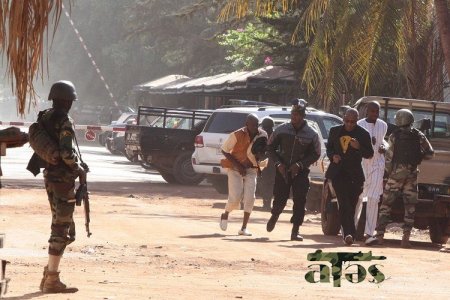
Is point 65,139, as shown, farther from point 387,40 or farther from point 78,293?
point 387,40

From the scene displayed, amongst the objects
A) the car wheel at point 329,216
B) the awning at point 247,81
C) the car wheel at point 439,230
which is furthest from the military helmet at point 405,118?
the awning at point 247,81

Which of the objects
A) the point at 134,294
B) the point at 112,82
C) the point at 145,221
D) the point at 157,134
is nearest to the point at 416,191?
the point at 145,221

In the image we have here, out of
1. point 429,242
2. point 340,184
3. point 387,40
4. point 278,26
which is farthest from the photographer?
point 278,26

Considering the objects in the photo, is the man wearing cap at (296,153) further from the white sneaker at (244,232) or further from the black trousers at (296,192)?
the white sneaker at (244,232)

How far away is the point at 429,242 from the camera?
19594 mm

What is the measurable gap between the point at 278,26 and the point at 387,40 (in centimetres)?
902

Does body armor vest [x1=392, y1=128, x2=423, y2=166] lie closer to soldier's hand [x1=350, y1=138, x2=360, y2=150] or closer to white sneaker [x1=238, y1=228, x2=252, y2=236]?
soldier's hand [x1=350, y1=138, x2=360, y2=150]

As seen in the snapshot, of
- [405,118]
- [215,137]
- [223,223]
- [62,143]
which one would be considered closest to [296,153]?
[405,118]

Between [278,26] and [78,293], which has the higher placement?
[278,26]

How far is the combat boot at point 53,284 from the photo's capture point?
36.7 ft

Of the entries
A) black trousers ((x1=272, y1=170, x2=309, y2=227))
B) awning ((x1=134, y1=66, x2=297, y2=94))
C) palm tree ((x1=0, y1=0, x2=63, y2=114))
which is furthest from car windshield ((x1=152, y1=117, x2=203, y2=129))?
palm tree ((x1=0, y1=0, x2=63, y2=114))

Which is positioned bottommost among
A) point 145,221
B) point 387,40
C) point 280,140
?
point 145,221

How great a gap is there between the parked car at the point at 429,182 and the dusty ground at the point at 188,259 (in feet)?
1.20

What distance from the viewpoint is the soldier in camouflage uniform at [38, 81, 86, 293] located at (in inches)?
446
